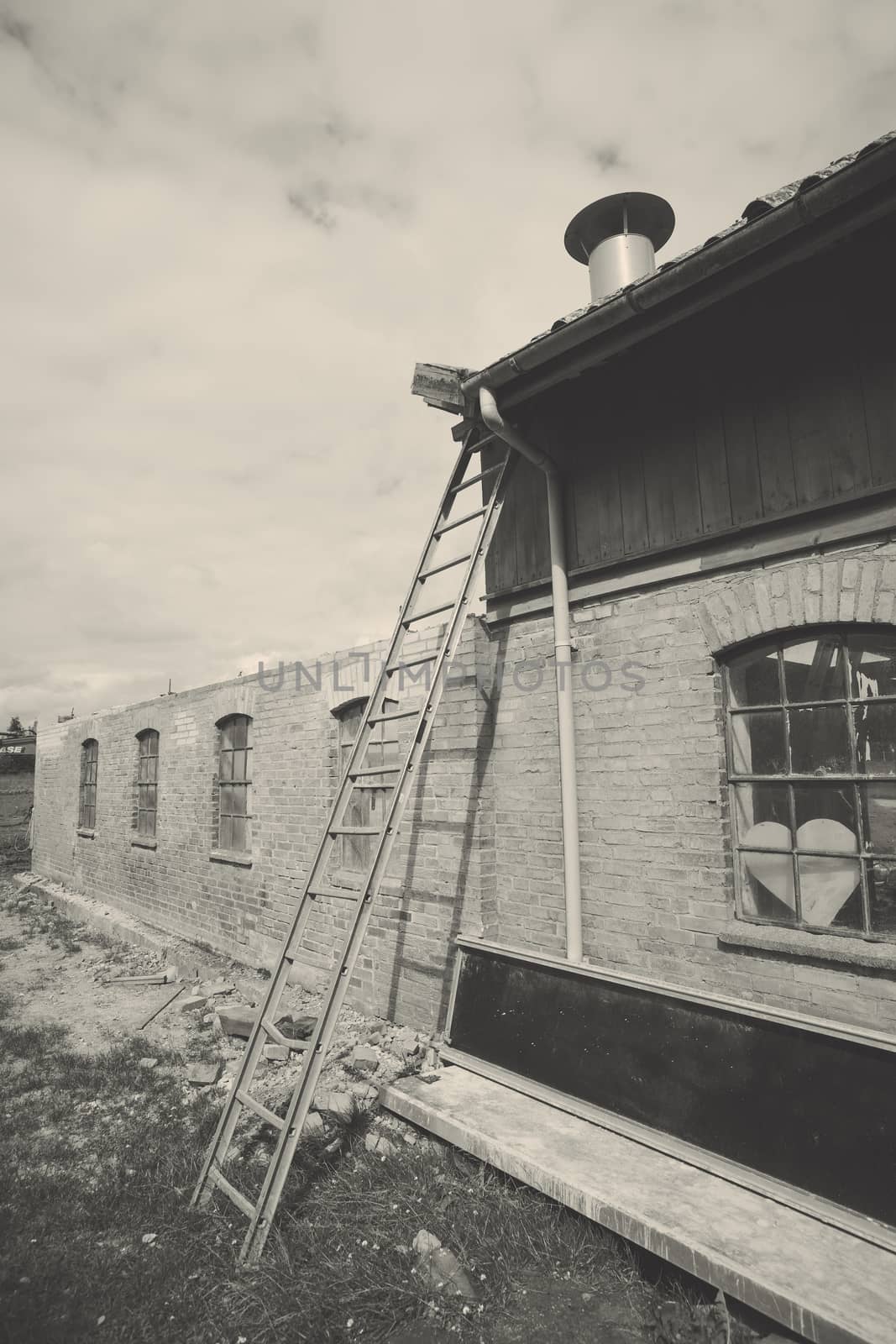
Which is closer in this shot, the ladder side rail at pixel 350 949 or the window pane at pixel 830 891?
the ladder side rail at pixel 350 949

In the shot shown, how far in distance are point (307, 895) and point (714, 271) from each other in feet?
12.7

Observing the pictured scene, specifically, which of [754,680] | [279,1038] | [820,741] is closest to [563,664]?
[754,680]

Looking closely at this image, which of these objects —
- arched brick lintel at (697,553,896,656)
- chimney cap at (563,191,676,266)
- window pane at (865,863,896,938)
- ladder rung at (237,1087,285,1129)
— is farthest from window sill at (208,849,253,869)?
chimney cap at (563,191,676,266)

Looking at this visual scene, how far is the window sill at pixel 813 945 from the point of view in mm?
3273

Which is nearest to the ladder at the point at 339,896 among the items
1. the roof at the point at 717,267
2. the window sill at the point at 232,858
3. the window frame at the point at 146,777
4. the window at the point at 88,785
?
the roof at the point at 717,267

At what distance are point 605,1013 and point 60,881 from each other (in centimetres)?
1263

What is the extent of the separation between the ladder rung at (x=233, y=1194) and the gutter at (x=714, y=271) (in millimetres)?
4536

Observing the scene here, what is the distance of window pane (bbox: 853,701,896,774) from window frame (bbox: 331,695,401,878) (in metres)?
3.79

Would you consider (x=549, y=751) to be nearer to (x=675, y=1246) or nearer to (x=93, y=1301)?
(x=675, y=1246)

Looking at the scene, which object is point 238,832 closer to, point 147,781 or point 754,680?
point 147,781

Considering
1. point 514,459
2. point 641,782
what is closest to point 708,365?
point 514,459

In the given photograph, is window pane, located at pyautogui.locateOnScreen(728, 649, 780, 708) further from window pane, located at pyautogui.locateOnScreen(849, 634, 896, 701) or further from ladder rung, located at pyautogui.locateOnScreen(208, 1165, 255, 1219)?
ladder rung, located at pyautogui.locateOnScreen(208, 1165, 255, 1219)

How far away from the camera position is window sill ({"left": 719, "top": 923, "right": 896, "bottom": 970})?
10.7 feet

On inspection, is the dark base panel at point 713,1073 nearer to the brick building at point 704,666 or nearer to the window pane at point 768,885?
the brick building at point 704,666
